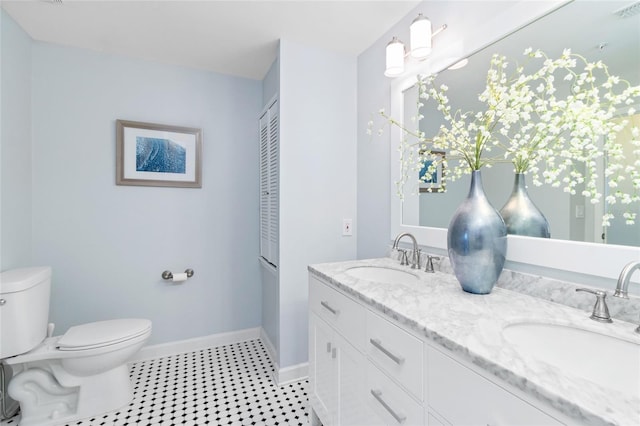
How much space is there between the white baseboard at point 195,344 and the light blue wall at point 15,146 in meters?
1.02

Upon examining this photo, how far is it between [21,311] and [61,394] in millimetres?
545

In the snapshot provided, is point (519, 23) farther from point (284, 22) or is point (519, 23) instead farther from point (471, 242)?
point (284, 22)

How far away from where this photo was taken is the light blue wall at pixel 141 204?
201 cm

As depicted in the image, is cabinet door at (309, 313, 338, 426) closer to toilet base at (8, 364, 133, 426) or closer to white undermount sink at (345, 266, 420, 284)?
white undermount sink at (345, 266, 420, 284)

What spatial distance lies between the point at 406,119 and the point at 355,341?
1.25m

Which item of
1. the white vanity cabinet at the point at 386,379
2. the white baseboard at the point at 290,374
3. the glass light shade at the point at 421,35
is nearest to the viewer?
the white vanity cabinet at the point at 386,379

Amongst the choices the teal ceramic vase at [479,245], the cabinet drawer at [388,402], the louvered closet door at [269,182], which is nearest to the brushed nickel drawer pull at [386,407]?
the cabinet drawer at [388,402]

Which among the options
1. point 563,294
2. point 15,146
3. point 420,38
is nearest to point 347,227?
point 420,38

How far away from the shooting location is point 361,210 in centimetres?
212

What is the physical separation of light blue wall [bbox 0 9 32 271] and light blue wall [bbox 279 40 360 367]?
5.16ft

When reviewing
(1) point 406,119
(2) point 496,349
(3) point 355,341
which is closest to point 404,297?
(3) point 355,341

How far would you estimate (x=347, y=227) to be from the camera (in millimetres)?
2154

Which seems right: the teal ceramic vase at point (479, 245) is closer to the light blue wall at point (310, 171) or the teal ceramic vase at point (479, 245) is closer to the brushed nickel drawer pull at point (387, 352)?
the brushed nickel drawer pull at point (387, 352)

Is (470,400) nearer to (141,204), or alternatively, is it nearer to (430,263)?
(430,263)
